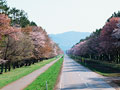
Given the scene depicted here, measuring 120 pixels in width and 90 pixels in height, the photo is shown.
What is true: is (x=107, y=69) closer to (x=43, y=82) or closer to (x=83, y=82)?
(x=83, y=82)

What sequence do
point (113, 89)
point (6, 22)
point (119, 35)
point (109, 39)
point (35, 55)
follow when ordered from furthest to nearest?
point (35, 55), point (109, 39), point (119, 35), point (6, 22), point (113, 89)

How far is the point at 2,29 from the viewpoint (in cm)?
3189

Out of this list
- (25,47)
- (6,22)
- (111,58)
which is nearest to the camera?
(6,22)

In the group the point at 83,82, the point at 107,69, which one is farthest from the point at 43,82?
the point at 107,69

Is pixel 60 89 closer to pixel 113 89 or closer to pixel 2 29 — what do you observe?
pixel 113 89

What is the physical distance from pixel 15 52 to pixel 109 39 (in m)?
25.7

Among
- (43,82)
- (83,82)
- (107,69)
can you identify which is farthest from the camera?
(107,69)

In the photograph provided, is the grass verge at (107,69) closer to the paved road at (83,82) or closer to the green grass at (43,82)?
the paved road at (83,82)

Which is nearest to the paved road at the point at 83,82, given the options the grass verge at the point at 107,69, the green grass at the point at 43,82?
the green grass at the point at 43,82

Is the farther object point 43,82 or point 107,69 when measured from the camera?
point 107,69

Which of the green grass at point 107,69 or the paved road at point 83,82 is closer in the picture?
the paved road at point 83,82

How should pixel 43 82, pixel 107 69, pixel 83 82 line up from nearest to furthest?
pixel 83 82
pixel 43 82
pixel 107 69

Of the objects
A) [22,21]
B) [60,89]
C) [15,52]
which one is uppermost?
[22,21]

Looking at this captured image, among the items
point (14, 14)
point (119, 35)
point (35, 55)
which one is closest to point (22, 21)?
point (14, 14)
